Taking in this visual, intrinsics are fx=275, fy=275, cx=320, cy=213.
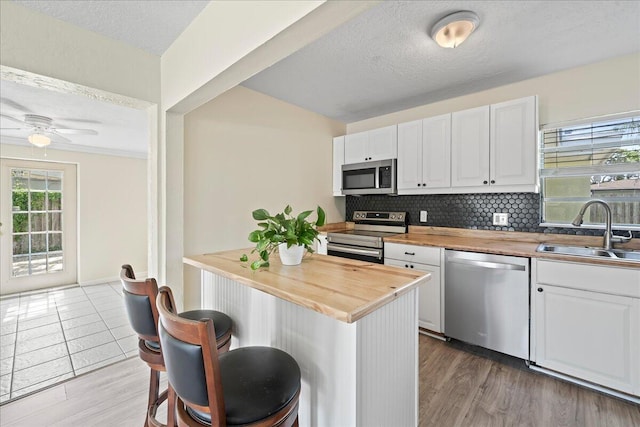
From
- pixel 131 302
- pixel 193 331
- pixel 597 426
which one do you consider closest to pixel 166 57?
pixel 131 302

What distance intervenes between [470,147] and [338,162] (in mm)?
1581

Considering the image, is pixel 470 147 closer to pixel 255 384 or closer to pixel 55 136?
pixel 255 384

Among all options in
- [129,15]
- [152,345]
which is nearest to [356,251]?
[152,345]

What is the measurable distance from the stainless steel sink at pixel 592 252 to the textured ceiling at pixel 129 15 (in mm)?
2864

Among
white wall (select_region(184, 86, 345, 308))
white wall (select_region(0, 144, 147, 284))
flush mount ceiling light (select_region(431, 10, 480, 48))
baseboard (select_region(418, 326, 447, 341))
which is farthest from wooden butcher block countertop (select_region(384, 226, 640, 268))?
white wall (select_region(0, 144, 147, 284))

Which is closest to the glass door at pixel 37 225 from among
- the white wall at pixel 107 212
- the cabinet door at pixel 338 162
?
the white wall at pixel 107 212

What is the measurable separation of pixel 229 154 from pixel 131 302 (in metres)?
1.59

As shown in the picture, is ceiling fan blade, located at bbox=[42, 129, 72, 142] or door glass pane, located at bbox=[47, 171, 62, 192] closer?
→ ceiling fan blade, located at bbox=[42, 129, 72, 142]

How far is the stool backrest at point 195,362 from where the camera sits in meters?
0.80

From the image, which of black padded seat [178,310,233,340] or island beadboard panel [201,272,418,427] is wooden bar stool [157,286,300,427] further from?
black padded seat [178,310,233,340]

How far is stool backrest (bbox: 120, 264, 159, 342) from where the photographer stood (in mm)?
1219

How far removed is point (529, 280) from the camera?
6.62 feet

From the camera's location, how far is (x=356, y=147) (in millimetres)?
3463

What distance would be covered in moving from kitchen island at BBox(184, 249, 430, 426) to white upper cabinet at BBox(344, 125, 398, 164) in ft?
6.54
